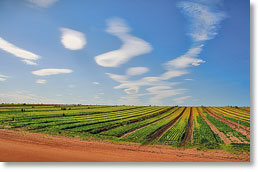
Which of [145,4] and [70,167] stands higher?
[145,4]

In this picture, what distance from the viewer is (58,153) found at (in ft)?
26.4

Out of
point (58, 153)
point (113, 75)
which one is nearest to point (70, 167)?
point (58, 153)

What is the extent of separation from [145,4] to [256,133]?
360 inches

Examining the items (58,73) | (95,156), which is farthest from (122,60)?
(95,156)

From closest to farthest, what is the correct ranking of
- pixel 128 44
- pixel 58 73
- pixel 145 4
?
pixel 145 4 → pixel 128 44 → pixel 58 73

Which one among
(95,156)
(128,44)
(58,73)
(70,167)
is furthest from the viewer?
(58,73)

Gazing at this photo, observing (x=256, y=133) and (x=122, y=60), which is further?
(x=122, y=60)

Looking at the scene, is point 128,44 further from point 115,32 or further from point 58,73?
point 58,73

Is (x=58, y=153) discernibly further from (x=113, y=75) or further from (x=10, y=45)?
(x=10, y=45)

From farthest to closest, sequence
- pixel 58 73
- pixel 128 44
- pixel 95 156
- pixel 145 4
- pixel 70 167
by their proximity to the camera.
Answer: pixel 58 73
pixel 128 44
pixel 145 4
pixel 95 156
pixel 70 167

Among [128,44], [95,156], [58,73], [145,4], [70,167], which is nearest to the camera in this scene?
[70,167]

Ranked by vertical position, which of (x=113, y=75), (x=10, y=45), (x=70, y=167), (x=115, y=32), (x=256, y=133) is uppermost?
(x=115, y=32)

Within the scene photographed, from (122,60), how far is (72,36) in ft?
11.3

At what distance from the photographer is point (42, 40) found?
10.4 meters
